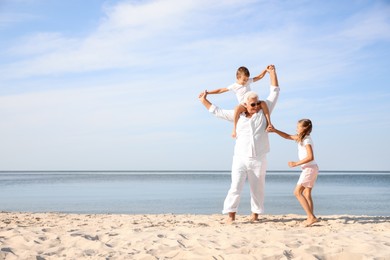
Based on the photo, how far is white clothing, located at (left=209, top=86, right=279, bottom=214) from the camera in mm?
6844

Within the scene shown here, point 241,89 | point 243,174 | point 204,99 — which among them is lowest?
point 243,174

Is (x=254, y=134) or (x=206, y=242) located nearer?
(x=206, y=242)

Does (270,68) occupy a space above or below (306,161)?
above

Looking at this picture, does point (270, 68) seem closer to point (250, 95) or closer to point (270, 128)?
point (250, 95)

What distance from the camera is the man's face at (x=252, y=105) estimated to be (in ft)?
22.3

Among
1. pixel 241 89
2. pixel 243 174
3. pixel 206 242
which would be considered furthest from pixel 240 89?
pixel 206 242

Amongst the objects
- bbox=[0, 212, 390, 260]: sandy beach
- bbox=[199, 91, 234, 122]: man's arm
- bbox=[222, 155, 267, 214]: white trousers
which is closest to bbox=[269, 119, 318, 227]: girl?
bbox=[0, 212, 390, 260]: sandy beach

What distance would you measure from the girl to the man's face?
1.23 ft

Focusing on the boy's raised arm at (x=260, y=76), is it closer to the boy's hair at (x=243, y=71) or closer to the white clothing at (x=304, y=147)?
the boy's hair at (x=243, y=71)

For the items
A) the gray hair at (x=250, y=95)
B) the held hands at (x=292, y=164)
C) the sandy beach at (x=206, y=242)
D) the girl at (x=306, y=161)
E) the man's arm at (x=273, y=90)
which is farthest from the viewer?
the man's arm at (x=273, y=90)

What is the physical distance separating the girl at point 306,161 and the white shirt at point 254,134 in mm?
183

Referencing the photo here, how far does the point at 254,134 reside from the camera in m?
6.85

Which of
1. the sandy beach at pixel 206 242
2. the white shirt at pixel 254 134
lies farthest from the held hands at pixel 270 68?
the sandy beach at pixel 206 242

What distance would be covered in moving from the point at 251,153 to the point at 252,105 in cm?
70
